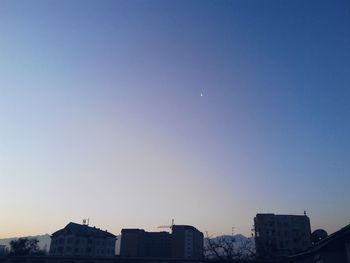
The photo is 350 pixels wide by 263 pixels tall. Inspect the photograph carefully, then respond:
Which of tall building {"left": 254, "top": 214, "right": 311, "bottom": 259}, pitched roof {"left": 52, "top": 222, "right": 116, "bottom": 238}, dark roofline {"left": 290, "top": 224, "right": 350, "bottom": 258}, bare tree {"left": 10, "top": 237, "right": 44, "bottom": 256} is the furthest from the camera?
pitched roof {"left": 52, "top": 222, "right": 116, "bottom": 238}

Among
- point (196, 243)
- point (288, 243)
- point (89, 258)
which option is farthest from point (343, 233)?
point (196, 243)

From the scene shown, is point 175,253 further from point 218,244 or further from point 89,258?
point 218,244

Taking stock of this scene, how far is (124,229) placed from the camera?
Answer: 95.1m

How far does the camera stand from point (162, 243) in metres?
98.9

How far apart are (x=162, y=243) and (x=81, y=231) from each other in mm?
28401

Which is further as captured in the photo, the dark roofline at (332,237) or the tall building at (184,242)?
the tall building at (184,242)

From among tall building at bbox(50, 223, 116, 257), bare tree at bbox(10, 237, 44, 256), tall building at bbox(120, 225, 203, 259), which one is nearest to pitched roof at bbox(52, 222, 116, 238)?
tall building at bbox(50, 223, 116, 257)

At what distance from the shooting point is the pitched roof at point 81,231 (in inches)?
3110

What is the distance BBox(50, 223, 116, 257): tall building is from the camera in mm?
77375

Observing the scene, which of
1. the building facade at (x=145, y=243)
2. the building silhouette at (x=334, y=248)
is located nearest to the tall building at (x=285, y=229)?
the building facade at (x=145, y=243)

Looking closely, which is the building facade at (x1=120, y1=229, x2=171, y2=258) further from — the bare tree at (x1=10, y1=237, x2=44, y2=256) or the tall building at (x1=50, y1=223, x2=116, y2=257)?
the bare tree at (x1=10, y1=237, x2=44, y2=256)

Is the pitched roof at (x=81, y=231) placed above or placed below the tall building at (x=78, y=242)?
above

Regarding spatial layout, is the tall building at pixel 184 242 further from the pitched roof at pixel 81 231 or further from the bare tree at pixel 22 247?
the bare tree at pixel 22 247

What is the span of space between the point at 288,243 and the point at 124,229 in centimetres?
4632
